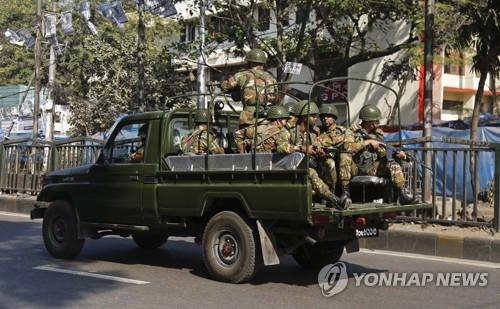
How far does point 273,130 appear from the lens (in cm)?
694

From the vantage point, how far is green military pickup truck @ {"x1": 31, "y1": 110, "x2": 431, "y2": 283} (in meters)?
6.40

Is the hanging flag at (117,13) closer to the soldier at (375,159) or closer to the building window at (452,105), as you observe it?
the building window at (452,105)

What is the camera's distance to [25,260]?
26.6ft

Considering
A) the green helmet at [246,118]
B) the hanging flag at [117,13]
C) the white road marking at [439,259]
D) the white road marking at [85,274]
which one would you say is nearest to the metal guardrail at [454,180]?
the white road marking at [439,259]

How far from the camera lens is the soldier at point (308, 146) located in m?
6.29

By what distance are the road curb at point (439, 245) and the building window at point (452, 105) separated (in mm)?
18437

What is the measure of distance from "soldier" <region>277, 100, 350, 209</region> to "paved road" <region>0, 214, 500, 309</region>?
0.98 m

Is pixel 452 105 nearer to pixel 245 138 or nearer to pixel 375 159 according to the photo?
pixel 375 159

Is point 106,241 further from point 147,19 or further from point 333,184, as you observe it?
point 147,19

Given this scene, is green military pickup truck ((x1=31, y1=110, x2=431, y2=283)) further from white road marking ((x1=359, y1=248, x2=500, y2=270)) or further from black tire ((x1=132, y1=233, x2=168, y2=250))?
white road marking ((x1=359, y1=248, x2=500, y2=270))

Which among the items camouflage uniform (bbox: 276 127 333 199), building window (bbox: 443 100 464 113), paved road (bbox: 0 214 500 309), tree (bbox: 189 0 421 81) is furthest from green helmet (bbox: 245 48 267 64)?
building window (bbox: 443 100 464 113)

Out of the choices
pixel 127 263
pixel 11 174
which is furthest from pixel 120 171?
pixel 11 174

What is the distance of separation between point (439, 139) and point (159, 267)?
15.5ft

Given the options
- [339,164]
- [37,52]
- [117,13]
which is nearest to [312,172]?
[339,164]
